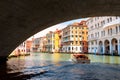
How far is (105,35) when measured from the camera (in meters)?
49.8

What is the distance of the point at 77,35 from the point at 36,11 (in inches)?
2804

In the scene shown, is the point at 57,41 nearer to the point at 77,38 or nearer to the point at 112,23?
the point at 77,38

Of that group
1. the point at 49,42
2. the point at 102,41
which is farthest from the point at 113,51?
the point at 49,42

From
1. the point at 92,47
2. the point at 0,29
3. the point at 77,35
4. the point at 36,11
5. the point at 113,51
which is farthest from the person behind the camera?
the point at 77,35

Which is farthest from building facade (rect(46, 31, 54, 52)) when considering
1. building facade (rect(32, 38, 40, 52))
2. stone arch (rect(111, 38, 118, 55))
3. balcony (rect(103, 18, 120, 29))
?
stone arch (rect(111, 38, 118, 55))

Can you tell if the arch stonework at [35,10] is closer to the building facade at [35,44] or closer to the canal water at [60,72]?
the canal water at [60,72]

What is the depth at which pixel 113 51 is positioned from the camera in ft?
150

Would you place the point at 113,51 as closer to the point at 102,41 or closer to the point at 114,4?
the point at 102,41

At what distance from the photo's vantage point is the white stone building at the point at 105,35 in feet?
145

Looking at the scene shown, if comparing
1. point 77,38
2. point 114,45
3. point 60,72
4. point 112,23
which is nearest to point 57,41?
point 77,38

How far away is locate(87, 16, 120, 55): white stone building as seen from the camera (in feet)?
145

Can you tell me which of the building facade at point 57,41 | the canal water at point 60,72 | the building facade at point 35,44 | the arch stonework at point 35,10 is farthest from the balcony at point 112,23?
the building facade at point 35,44

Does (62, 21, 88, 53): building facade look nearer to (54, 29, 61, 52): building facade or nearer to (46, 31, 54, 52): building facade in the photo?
(54, 29, 61, 52): building facade

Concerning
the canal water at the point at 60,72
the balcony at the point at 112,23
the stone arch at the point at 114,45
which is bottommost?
the canal water at the point at 60,72
